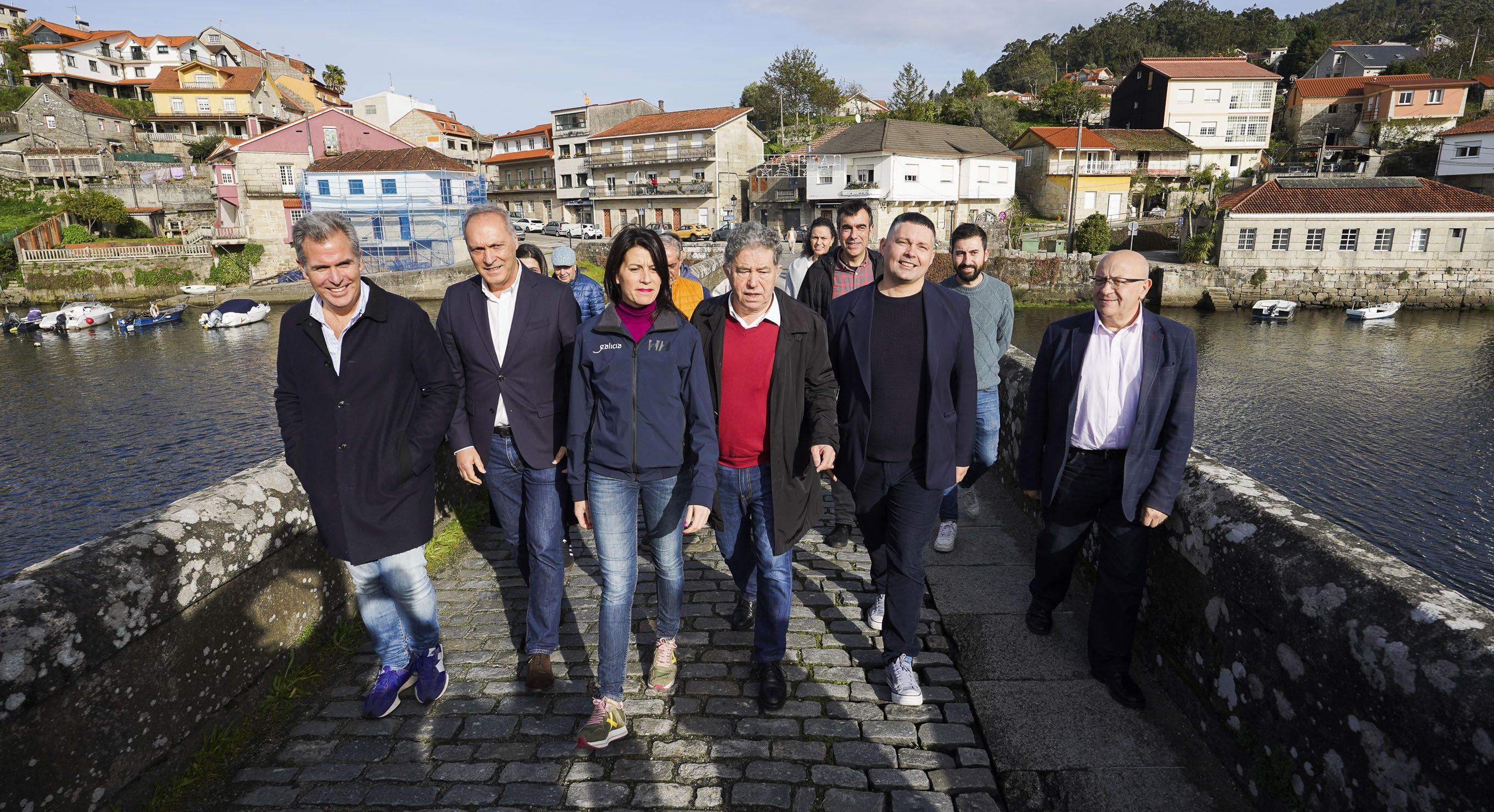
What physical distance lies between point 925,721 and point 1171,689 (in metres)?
1.11

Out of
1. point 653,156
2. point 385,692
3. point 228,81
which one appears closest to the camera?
point 385,692

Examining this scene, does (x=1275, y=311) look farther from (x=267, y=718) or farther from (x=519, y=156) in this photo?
(x=519, y=156)

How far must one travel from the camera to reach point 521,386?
3695mm

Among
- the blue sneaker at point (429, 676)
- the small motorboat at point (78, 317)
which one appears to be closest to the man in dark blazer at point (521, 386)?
the blue sneaker at point (429, 676)

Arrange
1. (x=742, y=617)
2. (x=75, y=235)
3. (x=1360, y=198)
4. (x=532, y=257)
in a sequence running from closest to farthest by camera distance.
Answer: (x=742, y=617)
(x=532, y=257)
(x=1360, y=198)
(x=75, y=235)

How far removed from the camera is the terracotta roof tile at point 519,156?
66.5m

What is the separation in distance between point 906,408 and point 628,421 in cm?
132

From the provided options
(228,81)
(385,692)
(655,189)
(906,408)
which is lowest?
(385,692)

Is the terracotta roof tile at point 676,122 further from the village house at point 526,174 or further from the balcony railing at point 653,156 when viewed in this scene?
the village house at point 526,174

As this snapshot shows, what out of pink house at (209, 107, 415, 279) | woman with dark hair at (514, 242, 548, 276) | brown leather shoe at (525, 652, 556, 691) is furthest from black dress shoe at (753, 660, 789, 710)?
pink house at (209, 107, 415, 279)

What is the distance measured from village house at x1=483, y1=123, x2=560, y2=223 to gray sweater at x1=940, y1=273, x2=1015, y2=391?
64465mm

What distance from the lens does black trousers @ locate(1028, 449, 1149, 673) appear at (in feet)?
11.2

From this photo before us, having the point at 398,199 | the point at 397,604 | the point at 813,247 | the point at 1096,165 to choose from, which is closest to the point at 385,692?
the point at 397,604

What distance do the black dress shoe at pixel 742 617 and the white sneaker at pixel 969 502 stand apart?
225 centimetres
